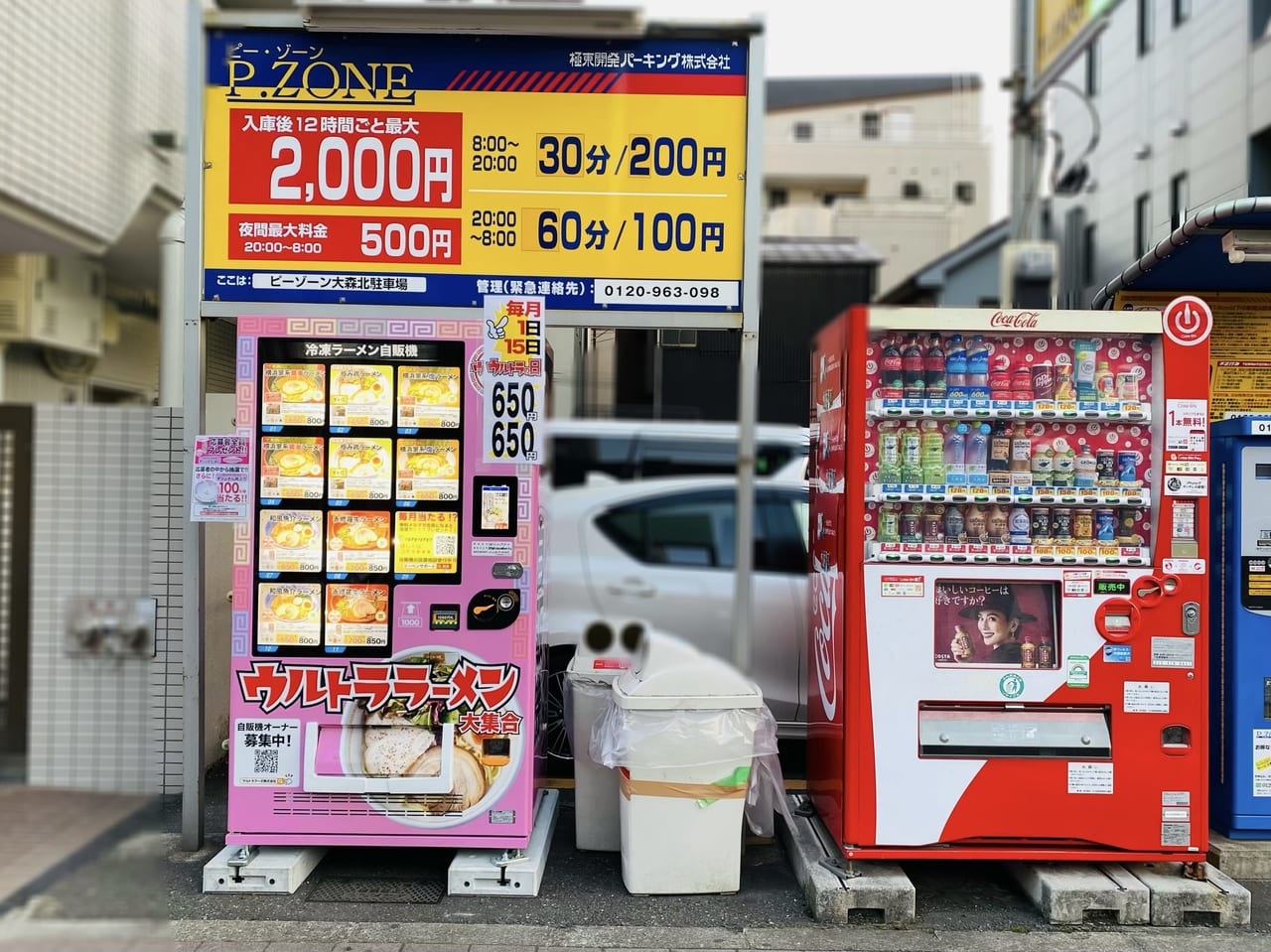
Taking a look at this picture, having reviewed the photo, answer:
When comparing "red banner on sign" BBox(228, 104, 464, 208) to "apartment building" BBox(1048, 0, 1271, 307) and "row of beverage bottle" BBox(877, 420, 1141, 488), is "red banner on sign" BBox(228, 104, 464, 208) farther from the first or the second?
"apartment building" BBox(1048, 0, 1271, 307)

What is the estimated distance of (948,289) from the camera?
22.9 m

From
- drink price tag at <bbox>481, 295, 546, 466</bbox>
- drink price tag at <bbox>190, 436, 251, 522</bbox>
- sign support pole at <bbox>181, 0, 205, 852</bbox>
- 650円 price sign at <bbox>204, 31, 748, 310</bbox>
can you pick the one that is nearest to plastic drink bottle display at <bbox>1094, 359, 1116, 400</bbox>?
650円 price sign at <bbox>204, 31, 748, 310</bbox>

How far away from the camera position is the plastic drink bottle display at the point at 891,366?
416 cm

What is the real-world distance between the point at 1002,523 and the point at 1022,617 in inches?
15.9

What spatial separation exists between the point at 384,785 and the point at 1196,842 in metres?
3.32

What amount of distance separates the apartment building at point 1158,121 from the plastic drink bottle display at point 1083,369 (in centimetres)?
440

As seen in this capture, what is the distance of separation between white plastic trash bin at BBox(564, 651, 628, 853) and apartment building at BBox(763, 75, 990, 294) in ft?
73.6

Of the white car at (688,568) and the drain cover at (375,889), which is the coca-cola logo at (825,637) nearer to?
the white car at (688,568)

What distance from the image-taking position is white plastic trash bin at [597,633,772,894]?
3.98m

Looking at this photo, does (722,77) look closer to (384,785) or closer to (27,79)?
(384,785)

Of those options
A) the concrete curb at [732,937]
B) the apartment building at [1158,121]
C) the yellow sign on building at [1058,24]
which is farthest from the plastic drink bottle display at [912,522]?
the yellow sign on building at [1058,24]

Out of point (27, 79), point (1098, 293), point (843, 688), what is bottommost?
point (843, 688)

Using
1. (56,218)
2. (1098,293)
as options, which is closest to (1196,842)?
(1098,293)

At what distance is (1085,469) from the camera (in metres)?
4.17
